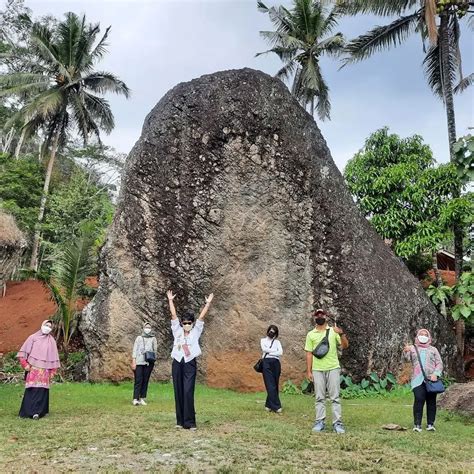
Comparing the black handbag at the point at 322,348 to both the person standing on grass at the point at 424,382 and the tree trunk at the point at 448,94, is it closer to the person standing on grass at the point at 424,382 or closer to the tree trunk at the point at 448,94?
the person standing on grass at the point at 424,382

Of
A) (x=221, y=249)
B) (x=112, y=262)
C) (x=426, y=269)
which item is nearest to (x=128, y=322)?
(x=112, y=262)

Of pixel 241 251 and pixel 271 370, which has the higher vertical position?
pixel 241 251

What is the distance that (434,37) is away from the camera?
649 inches

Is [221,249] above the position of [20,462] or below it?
above

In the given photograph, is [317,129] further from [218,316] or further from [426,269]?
[426,269]

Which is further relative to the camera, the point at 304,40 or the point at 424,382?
the point at 304,40

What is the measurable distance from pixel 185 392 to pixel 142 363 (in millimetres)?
3094

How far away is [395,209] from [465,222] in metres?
2.14

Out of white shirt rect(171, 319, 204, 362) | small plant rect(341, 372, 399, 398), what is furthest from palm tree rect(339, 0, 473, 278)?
white shirt rect(171, 319, 204, 362)

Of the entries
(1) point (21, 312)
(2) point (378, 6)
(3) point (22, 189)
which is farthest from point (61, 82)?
(2) point (378, 6)

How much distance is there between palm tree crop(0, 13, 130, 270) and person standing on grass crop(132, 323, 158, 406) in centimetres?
1987

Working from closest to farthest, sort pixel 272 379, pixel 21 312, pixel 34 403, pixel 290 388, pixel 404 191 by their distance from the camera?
pixel 34 403 < pixel 272 379 < pixel 290 388 < pixel 404 191 < pixel 21 312

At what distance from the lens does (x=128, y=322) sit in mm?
13562

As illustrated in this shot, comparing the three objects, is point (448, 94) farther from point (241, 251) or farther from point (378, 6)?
point (241, 251)
